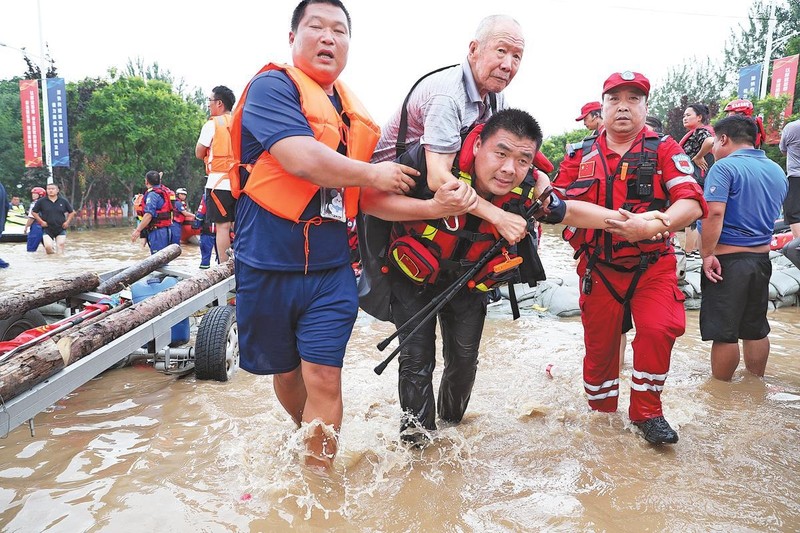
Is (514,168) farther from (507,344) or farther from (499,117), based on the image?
(507,344)

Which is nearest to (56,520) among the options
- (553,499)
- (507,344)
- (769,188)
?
(553,499)

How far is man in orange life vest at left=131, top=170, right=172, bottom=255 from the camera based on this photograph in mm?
9727

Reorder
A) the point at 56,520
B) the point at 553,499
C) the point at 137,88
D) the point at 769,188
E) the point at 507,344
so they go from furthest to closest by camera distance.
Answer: the point at 137,88 → the point at 507,344 → the point at 769,188 → the point at 553,499 → the point at 56,520

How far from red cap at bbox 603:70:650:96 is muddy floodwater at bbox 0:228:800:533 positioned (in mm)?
2132

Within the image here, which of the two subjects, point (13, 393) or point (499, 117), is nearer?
point (13, 393)

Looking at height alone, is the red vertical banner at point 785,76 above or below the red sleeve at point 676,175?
above

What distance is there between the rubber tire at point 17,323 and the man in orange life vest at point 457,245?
318cm

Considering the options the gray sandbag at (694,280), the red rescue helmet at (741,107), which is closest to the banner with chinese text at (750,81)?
the gray sandbag at (694,280)

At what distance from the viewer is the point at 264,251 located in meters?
2.72

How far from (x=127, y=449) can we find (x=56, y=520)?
796mm

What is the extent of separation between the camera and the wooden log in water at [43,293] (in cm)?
433

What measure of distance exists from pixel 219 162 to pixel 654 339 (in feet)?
16.7

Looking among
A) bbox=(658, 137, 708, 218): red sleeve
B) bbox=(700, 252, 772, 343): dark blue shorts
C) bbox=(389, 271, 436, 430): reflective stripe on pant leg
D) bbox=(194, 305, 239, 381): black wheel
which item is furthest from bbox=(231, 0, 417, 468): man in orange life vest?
bbox=(700, 252, 772, 343): dark blue shorts

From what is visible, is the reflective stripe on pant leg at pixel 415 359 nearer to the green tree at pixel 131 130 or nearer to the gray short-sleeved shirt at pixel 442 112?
the gray short-sleeved shirt at pixel 442 112
